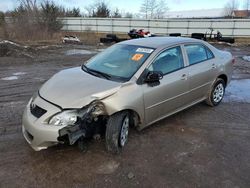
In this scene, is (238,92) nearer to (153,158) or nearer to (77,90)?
(153,158)

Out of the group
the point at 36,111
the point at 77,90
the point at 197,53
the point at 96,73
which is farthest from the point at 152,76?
the point at 36,111

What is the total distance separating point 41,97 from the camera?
3262 mm

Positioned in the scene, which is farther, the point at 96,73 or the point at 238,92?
the point at 238,92

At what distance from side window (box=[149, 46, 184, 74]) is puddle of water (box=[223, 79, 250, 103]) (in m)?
2.20

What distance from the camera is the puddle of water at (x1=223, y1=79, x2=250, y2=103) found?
18.9ft

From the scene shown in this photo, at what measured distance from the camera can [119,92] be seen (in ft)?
10.7

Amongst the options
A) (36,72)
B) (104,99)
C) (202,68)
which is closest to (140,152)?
(104,99)

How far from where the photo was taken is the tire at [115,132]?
3201mm

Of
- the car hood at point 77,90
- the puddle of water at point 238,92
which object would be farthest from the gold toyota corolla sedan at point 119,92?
the puddle of water at point 238,92

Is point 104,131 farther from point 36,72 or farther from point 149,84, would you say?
point 36,72

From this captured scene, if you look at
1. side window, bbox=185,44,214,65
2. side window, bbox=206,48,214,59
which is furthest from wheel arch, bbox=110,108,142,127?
side window, bbox=206,48,214,59

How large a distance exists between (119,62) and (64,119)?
4.81ft

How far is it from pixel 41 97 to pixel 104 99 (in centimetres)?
88

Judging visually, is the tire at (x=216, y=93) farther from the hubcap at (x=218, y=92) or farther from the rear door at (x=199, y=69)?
the rear door at (x=199, y=69)
